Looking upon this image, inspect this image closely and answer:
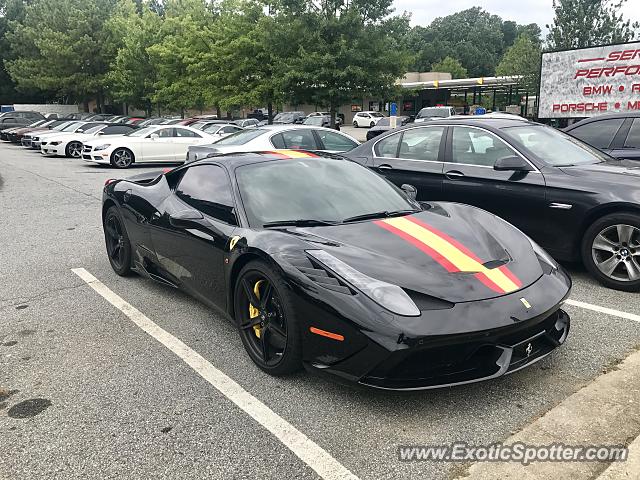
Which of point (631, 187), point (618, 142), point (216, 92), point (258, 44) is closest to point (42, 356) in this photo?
point (631, 187)

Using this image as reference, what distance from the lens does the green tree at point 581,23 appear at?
112 feet

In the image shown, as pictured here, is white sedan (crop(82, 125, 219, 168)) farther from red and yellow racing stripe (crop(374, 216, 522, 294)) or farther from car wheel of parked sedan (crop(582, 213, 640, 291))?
red and yellow racing stripe (crop(374, 216, 522, 294))

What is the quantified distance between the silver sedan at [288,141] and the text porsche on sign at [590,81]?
9302 millimetres

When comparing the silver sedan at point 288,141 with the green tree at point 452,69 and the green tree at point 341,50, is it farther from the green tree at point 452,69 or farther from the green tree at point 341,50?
the green tree at point 452,69

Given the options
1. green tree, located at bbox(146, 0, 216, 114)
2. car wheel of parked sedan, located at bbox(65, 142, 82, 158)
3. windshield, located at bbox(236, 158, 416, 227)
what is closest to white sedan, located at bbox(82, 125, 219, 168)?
car wheel of parked sedan, located at bbox(65, 142, 82, 158)

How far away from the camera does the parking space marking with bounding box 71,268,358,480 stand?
2520 mm

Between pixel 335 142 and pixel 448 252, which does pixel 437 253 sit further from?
pixel 335 142

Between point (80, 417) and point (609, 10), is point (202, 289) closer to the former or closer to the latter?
point (80, 417)

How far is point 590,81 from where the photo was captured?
1675 centimetres

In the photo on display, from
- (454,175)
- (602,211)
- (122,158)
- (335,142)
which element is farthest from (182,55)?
(602,211)

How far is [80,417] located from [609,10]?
4027cm

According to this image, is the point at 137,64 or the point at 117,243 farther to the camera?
the point at 137,64

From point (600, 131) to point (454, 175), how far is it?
2687mm

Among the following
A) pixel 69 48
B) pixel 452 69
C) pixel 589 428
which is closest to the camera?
pixel 589 428
